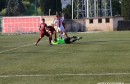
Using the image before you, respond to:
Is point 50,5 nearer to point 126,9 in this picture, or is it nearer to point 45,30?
point 126,9

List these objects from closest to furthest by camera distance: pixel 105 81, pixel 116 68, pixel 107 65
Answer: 1. pixel 105 81
2. pixel 116 68
3. pixel 107 65

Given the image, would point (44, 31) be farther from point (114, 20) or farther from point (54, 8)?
point (54, 8)

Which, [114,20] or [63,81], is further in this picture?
[114,20]

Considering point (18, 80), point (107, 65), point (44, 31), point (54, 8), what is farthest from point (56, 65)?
point (54, 8)

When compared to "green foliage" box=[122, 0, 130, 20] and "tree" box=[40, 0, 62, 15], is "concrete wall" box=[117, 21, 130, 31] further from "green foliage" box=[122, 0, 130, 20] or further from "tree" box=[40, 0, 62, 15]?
"tree" box=[40, 0, 62, 15]

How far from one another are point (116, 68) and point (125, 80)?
243cm

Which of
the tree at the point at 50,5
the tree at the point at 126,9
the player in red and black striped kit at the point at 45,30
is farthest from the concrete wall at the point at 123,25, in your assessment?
the player in red and black striped kit at the point at 45,30

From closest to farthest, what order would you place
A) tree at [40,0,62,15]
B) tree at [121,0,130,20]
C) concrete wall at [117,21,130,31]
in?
concrete wall at [117,21,130,31], tree at [121,0,130,20], tree at [40,0,62,15]

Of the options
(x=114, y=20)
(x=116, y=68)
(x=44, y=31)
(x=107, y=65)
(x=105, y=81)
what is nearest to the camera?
(x=105, y=81)

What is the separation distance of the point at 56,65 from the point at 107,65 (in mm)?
1682

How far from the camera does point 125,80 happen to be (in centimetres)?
1016

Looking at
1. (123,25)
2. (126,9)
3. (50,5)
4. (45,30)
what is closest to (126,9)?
(126,9)

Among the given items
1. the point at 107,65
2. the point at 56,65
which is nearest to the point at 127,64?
the point at 107,65

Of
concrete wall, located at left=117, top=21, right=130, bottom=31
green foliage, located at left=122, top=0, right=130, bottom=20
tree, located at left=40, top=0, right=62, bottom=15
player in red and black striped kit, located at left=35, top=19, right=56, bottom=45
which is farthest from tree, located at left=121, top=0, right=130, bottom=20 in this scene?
player in red and black striped kit, located at left=35, top=19, right=56, bottom=45
